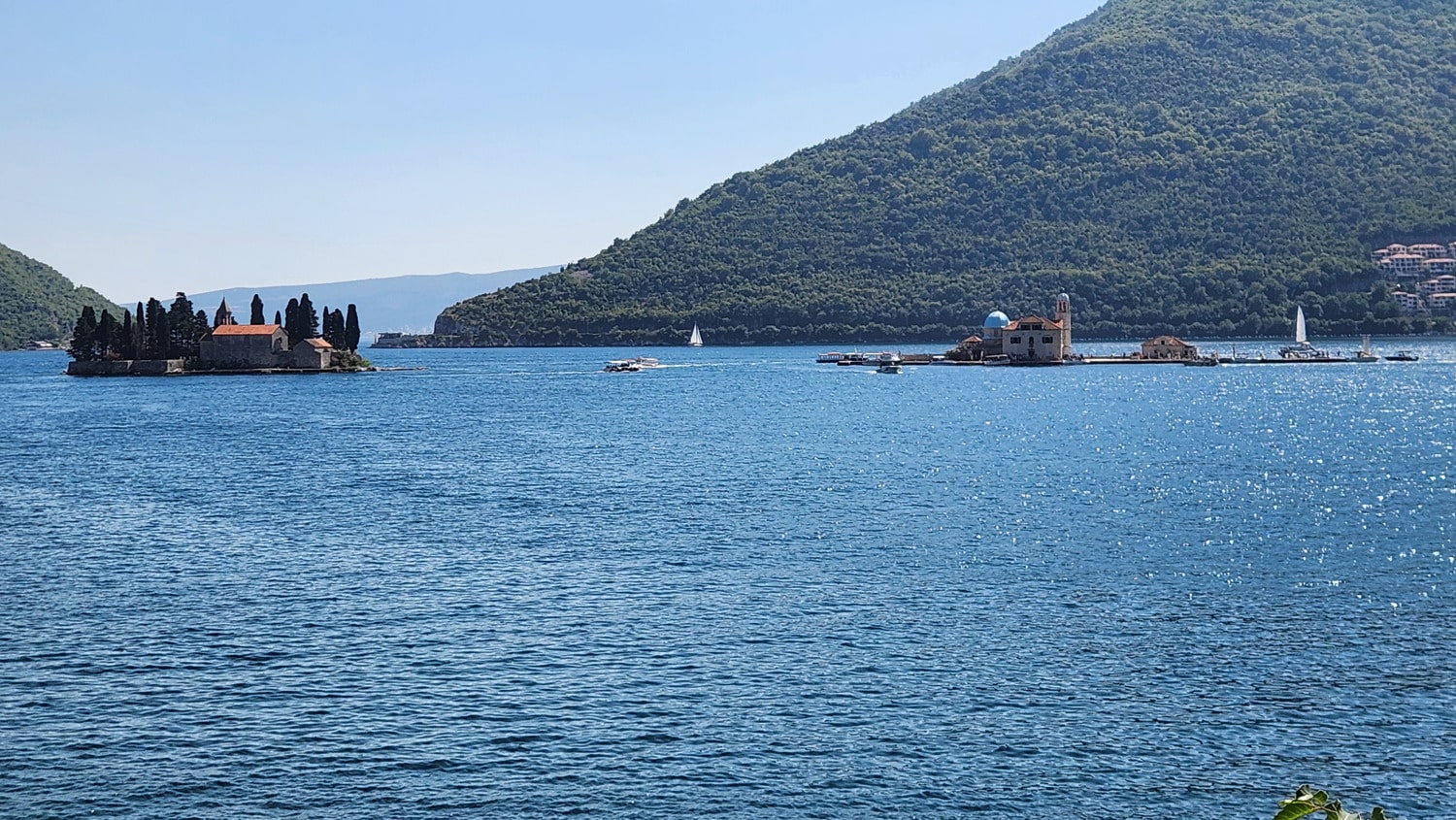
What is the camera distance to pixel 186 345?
188000 mm

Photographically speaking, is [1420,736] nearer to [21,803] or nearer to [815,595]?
[815,595]

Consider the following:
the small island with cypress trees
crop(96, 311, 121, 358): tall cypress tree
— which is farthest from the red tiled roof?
crop(96, 311, 121, 358): tall cypress tree

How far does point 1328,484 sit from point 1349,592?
28.5m

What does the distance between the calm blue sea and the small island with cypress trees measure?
354 ft

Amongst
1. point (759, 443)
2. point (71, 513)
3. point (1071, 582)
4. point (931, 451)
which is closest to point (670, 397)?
point (759, 443)

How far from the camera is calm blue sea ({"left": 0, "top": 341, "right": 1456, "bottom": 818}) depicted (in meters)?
27.6

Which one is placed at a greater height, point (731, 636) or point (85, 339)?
point (85, 339)

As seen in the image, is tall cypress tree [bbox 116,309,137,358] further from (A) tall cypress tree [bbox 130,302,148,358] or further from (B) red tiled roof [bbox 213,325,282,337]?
(B) red tiled roof [bbox 213,325,282,337]

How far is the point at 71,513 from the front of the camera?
62469 mm

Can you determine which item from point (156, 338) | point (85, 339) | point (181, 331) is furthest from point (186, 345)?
point (85, 339)

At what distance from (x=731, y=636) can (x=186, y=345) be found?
550ft

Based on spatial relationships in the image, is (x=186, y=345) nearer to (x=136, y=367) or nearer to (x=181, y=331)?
(x=181, y=331)

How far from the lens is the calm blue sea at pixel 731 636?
2756 cm

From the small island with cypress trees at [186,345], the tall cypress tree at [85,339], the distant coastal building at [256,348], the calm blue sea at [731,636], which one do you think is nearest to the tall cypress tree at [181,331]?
the small island with cypress trees at [186,345]
